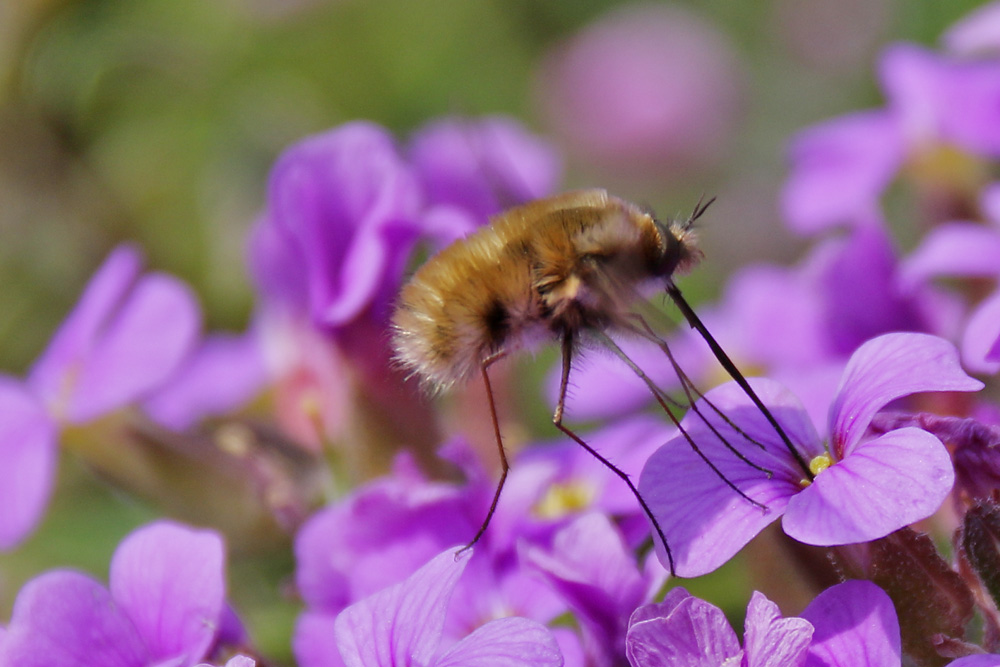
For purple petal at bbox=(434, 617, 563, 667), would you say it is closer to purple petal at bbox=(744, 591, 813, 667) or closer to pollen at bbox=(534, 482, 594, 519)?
purple petal at bbox=(744, 591, 813, 667)

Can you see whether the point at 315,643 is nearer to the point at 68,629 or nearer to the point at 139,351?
the point at 68,629

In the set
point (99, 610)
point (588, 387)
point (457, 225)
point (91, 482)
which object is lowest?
point (91, 482)

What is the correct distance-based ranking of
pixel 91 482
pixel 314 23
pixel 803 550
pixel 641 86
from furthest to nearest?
pixel 641 86, pixel 314 23, pixel 91 482, pixel 803 550

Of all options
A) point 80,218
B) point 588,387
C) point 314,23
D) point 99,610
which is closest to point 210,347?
point 80,218

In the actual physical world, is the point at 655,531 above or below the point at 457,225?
below

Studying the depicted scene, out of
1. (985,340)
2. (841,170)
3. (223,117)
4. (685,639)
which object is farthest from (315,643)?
(223,117)

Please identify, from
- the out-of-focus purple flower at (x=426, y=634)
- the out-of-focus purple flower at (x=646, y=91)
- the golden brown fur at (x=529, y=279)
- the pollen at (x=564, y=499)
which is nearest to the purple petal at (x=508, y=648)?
the out-of-focus purple flower at (x=426, y=634)

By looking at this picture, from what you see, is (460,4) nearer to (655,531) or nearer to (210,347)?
(210,347)
